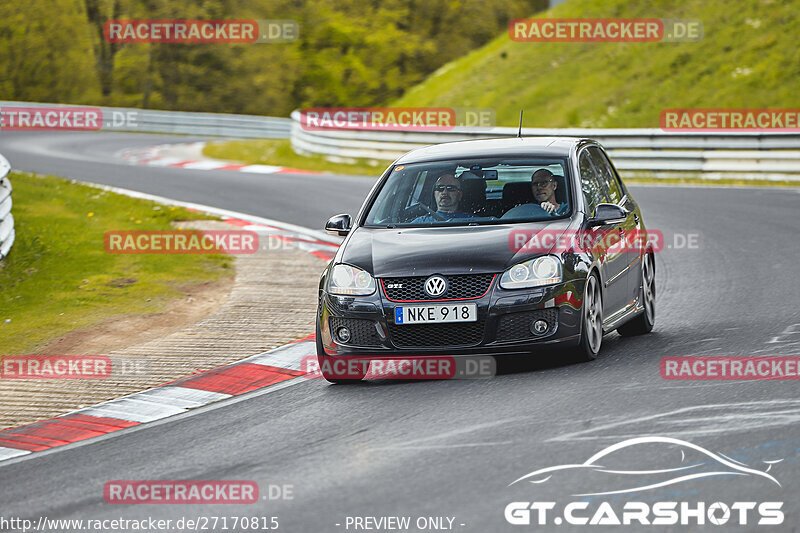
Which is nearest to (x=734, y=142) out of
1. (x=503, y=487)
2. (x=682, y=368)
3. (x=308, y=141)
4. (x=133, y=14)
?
(x=308, y=141)

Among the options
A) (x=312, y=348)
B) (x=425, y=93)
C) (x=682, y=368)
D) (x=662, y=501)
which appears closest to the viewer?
(x=662, y=501)

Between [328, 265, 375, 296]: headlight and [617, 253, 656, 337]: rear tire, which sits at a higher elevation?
[328, 265, 375, 296]: headlight

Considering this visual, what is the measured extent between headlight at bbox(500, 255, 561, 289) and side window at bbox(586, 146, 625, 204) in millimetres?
1969

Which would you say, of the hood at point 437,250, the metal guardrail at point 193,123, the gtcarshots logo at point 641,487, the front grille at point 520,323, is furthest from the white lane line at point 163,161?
the gtcarshots logo at point 641,487

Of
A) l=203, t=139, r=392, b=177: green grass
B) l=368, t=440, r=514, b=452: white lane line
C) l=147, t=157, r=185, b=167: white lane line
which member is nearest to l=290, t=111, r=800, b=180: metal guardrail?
l=203, t=139, r=392, b=177: green grass

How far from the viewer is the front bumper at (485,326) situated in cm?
782

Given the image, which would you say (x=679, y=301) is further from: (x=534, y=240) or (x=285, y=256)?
(x=285, y=256)

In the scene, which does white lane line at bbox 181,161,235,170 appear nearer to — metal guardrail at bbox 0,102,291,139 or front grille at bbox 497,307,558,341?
metal guardrail at bbox 0,102,291,139

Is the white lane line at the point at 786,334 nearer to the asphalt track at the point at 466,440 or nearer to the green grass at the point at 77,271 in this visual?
the asphalt track at the point at 466,440

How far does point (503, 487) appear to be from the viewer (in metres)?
5.65

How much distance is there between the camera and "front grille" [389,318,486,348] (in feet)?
25.7

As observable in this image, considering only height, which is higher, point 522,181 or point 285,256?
point 522,181

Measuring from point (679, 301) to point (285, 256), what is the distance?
5274mm

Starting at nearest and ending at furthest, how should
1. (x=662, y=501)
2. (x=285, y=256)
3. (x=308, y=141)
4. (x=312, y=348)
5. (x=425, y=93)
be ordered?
(x=662, y=501), (x=312, y=348), (x=285, y=256), (x=308, y=141), (x=425, y=93)
